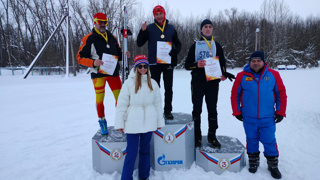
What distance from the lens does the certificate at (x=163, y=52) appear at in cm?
291

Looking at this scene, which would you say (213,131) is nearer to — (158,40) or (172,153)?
(172,153)

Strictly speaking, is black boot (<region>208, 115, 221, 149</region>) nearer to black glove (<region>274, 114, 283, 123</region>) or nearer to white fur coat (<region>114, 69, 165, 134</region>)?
black glove (<region>274, 114, 283, 123</region>)

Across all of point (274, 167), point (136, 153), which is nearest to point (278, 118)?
point (274, 167)

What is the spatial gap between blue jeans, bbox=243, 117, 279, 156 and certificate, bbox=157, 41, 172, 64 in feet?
4.83

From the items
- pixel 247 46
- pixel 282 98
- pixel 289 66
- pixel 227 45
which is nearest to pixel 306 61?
pixel 289 66

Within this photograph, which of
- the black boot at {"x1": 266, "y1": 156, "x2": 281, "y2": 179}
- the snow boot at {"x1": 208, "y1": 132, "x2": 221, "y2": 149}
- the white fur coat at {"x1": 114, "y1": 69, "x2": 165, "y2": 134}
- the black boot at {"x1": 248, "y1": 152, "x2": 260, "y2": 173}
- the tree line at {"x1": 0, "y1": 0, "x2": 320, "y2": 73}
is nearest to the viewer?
the white fur coat at {"x1": 114, "y1": 69, "x2": 165, "y2": 134}

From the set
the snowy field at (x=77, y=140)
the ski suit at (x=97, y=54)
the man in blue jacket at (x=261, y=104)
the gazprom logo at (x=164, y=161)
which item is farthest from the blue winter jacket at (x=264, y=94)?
the ski suit at (x=97, y=54)

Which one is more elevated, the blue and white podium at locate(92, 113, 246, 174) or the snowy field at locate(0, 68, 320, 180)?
the blue and white podium at locate(92, 113, 246, 174)

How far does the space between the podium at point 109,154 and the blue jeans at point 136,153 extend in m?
0.36

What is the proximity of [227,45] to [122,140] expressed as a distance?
95.8 feet

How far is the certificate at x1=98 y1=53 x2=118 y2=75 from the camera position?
289cm

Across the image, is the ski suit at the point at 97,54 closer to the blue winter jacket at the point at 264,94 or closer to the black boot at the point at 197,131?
the black boot at the point at 197,131

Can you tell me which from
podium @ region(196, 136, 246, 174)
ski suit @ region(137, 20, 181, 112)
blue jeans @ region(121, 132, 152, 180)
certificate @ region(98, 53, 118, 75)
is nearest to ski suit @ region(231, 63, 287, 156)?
podium @ region(196, 136, 246, 174)

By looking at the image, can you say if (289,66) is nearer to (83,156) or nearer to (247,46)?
(247,46)
